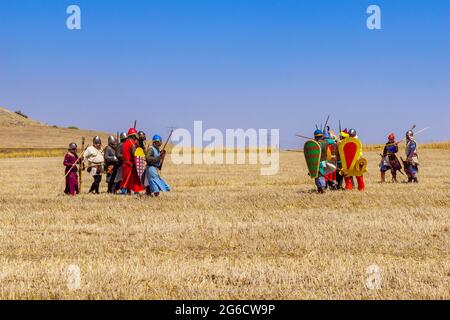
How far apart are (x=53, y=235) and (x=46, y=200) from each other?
496 centimetres

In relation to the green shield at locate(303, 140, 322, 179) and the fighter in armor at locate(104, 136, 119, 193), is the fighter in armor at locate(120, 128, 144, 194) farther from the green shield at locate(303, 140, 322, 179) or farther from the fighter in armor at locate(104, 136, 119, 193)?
the green shield at locate(303, 140, 322, 179)

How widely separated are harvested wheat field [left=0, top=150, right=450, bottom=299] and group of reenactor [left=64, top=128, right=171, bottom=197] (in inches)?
26.3

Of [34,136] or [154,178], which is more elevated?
[34,136]

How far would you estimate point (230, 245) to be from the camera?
33.4 ft

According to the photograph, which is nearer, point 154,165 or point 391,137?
point 154,165

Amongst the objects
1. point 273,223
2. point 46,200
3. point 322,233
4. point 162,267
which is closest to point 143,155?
point 46,200

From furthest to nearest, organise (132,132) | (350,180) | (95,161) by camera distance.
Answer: (350,180) < (95,161) < (132,132)

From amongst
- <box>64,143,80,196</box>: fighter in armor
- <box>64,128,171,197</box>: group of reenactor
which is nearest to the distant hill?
<box>64,128,171,197</box>: group of reenactor

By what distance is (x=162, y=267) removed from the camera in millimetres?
8039

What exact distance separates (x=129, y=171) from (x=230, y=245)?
7.57m

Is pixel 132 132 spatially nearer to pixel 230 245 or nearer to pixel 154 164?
pixel 154 164

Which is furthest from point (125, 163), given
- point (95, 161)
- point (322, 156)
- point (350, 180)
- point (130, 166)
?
point (350, 180)

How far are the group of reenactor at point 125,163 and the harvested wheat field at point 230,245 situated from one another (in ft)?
2.19

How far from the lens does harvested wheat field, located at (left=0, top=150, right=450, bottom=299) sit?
6.91 meters
